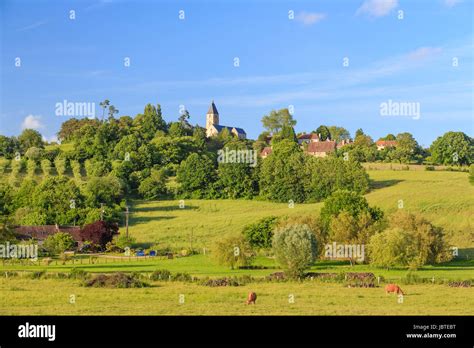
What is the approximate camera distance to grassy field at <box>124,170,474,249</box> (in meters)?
70.8

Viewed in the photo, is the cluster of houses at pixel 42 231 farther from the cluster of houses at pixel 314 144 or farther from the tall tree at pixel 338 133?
the tall tree at pixel 338 133

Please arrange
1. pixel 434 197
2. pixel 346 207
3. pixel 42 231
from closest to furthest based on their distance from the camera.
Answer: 1. pixel 346 207
2. pixel 42 231
3. pixel 434 197

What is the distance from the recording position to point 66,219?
7719cm

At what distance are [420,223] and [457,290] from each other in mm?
18006

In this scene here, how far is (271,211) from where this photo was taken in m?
84.2

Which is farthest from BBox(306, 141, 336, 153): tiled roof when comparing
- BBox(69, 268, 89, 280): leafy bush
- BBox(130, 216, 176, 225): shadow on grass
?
BBox(69, 268, 89, 280): leafy bush

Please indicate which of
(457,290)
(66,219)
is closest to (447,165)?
(66,219)

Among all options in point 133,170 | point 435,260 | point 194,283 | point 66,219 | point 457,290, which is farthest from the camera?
point 133,170

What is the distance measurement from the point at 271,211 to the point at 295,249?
39598mm

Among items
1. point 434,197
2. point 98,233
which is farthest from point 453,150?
point 98,233

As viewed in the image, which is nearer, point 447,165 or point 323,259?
point 323,259

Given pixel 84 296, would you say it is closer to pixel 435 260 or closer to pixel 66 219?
pixel 435 260

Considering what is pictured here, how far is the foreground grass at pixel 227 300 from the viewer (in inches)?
1107

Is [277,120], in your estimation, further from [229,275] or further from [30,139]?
[229,275]
